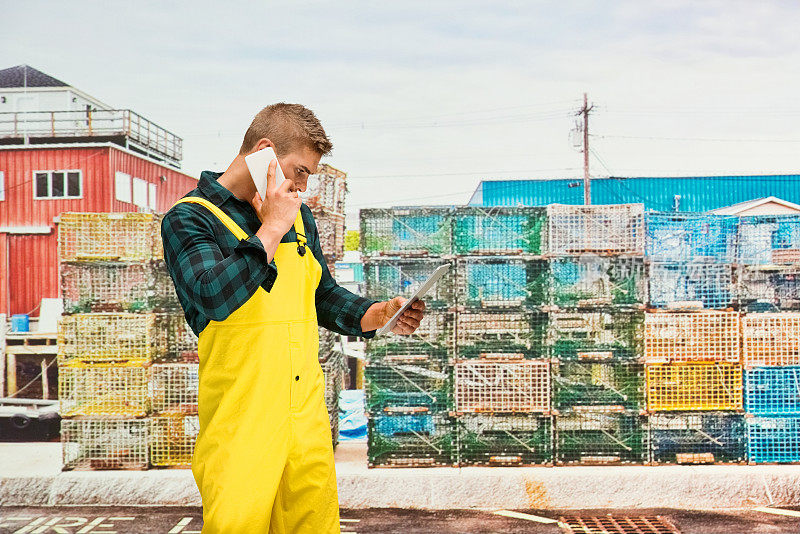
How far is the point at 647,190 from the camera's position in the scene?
8.63 meters

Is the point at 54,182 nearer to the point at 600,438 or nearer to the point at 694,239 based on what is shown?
the point at 600,438

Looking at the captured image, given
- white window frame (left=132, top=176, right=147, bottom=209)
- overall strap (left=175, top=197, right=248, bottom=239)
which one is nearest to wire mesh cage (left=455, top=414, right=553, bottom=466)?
white window frame (left=132, top=176, right=147, bottom=209)

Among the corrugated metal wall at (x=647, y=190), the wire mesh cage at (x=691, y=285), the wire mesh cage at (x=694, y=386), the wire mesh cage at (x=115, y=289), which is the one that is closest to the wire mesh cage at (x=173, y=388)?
the wire mesh cage at (x=115, y=289)

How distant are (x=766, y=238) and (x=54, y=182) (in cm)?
567

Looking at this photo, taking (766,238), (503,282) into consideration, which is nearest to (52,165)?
(503,282)

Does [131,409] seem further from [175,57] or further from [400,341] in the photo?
[175,57]

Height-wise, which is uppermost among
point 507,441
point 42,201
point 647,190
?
point 647,190

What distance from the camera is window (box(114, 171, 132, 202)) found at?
6.70 meters

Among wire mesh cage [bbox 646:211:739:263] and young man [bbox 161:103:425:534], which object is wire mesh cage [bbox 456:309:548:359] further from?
young man [bbox 161:103:425:534]

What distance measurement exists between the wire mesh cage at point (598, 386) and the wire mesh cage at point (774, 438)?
0.84 metres

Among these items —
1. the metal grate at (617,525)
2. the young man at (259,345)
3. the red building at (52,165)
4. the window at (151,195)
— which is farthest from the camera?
the window at (151,195)

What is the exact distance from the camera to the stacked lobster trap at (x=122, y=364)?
5.60 m

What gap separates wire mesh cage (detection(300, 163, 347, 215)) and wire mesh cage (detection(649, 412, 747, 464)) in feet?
9.48

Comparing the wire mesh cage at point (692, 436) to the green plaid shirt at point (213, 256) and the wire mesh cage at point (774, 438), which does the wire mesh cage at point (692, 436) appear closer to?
the wire mesh cage at point (774, 438)
